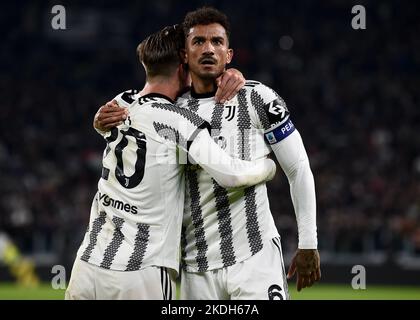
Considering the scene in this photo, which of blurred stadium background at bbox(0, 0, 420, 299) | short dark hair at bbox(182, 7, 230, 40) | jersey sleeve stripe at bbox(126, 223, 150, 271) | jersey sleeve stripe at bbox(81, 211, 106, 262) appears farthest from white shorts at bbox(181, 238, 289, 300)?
blurred stadium background at bbox(0, 0, 420, 299)

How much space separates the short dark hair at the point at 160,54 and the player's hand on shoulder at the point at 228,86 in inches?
10.3

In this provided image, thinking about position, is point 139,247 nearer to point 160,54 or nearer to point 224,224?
Result: point 224,224

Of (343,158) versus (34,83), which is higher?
(34,83)

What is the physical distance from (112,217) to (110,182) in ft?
0.60

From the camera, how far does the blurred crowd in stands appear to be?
16219 mm

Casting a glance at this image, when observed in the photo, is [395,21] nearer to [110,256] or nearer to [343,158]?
[343,158]

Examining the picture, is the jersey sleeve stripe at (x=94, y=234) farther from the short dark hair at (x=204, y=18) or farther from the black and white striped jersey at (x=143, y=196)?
the short dark hair at (x=204, y=18)

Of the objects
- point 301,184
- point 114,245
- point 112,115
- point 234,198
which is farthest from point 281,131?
point 114,245

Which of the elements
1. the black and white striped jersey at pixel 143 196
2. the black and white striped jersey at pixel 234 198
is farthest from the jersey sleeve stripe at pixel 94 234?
the black and white striped jersey at pixel 234 198

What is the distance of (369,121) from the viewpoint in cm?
1930

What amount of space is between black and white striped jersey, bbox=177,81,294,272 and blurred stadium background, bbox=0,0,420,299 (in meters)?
8.11
